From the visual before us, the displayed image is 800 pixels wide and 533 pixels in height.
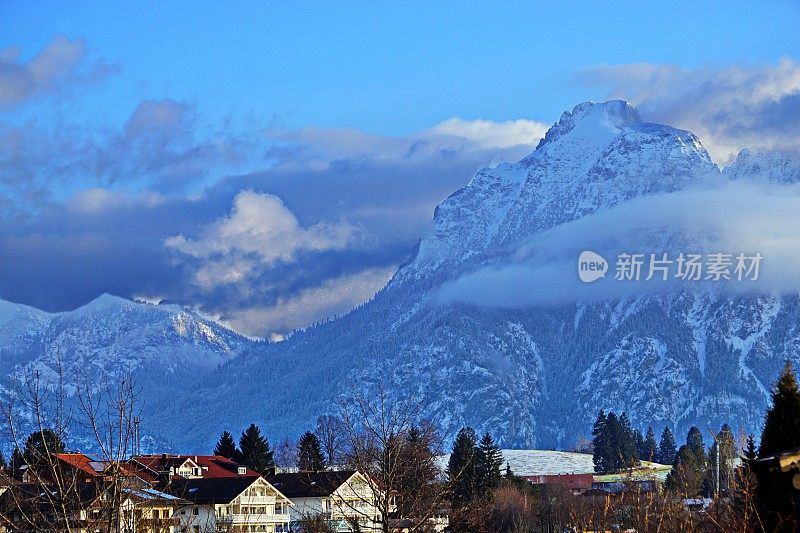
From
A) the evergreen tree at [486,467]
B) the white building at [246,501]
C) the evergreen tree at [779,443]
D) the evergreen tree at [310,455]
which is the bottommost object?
the evergreen tree at [779,443]

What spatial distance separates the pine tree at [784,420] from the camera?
3606cm

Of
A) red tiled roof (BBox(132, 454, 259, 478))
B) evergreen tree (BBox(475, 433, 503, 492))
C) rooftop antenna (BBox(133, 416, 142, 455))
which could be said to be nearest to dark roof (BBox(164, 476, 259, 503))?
red tiled roof (BBox(132, 454, 259, 478))

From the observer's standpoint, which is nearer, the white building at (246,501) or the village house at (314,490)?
the white building at (246,501)

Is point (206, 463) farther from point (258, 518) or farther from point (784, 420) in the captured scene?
point (784, 420)

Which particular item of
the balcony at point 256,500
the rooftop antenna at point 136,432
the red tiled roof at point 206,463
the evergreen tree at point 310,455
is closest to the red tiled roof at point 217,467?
the red tiled roof at point 206,463

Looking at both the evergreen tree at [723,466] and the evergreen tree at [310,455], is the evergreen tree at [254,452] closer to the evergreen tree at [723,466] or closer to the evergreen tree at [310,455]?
the evergreen tree at [310,455]

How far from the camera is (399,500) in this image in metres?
49.4

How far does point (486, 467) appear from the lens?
120625 mm

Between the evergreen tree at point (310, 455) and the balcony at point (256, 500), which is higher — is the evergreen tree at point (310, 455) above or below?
above

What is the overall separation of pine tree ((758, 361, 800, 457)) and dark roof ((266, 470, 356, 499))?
206 ft

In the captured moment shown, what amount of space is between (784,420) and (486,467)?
8538 centimetres

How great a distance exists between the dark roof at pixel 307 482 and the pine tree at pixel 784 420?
62.9 m

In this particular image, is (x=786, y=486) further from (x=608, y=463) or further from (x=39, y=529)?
(x=608, y=463)

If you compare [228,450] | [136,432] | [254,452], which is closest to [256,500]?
[254,452]
